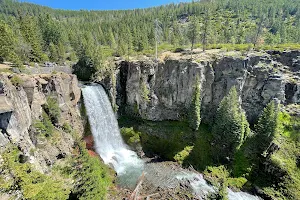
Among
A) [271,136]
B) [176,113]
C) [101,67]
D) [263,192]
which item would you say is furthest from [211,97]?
[101,67]

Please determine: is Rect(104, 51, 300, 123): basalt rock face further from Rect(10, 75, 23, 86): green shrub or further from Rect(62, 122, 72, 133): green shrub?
Rect(10, 75, 23, 86): green shrub

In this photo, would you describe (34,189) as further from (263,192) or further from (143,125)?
(263,192)

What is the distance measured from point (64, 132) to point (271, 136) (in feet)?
156

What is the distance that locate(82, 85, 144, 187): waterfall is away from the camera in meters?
46.4

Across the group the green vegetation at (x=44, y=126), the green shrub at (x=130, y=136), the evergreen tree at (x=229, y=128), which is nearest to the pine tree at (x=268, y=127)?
the evergreen tree at (x=229, y=128)

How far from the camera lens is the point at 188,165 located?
48.6 m

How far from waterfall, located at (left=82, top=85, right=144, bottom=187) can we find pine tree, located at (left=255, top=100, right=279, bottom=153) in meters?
30.4

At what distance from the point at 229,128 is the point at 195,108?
9.44m

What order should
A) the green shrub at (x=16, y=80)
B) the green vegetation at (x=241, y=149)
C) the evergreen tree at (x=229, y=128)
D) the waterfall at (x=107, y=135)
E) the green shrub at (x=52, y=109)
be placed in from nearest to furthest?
the green shrub at (x=16, y=80)
the green shrub at (x=52, y=109)
the green vegetation at (x=241, y=149)
the waterfall at (x=107, y=135)
the evergreen tree at (x=229, y=128)

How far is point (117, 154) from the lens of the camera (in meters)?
49.8

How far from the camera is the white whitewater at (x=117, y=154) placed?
41.8 meters

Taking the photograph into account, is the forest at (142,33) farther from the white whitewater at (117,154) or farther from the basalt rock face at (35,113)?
the white whitewater at (117,154)

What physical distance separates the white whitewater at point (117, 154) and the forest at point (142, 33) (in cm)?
1207

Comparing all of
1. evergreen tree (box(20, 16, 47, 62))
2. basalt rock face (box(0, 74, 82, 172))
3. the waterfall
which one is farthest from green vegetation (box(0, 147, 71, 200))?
evergreen tree (box(20, 16, 47, 62))
